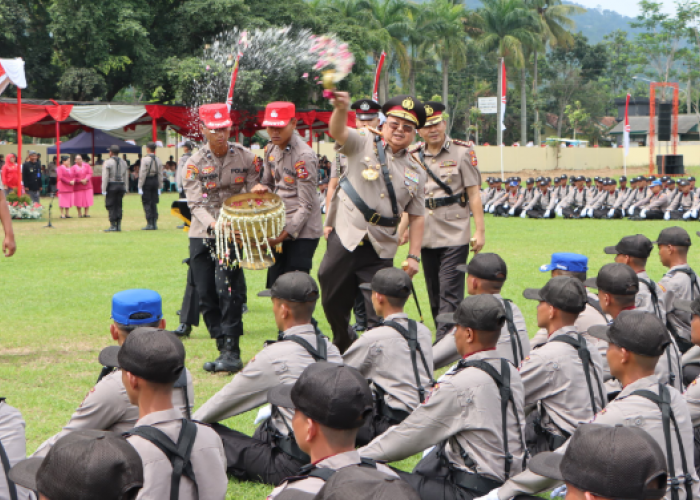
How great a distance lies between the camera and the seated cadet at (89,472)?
1997 mm

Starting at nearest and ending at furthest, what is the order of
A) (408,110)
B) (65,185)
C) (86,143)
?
(408,110) → (65,185) → (86,143)

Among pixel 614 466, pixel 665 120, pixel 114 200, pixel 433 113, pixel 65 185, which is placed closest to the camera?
pixel 614 466

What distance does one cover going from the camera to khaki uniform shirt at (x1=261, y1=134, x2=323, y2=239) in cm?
681

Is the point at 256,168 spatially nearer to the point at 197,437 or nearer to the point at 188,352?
the point at 188,352

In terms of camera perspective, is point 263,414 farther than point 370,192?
No

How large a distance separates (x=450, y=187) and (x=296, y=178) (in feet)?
5.26

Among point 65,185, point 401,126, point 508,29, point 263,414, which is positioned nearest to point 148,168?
point 65,185

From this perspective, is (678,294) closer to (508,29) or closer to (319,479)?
(319,479)

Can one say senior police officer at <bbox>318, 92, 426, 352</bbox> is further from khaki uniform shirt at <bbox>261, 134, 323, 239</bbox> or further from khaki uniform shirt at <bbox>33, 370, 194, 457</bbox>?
khaki uniform shirt at <bbox>33, 370, 194, 457</bbox>

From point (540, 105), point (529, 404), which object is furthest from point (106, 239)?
point (540, 105)

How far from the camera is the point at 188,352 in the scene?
7.25 metres

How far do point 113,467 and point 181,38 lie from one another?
36560 millimetres

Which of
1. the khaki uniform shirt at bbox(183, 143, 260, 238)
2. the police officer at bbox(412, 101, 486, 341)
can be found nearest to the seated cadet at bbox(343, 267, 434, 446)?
the khaki uniform shirt at bbox(183, 143, 260, 238)

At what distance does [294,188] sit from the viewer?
22.7ft
